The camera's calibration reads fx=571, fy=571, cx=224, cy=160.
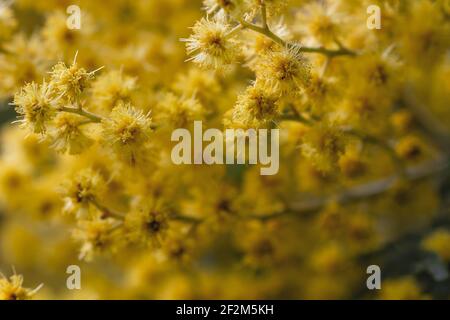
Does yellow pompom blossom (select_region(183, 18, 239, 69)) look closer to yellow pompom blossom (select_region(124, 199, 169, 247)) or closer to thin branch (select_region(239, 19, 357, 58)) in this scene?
thin branch (select_region(239, 19, 357, 58))

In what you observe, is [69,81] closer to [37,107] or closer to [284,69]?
[37,107]

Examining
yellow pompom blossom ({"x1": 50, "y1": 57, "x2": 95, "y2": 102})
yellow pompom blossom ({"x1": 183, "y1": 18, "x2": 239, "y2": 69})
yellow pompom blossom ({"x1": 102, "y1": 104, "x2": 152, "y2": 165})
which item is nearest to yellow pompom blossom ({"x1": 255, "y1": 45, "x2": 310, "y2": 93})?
yellow pompom blossom ({"x1": 183, "y1": 18, "x2": 239, "y2": 69})

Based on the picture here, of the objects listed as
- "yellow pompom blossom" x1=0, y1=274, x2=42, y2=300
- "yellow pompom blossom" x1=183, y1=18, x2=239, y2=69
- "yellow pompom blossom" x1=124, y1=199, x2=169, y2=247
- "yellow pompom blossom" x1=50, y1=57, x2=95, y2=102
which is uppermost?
"yellow pompom blossom" x1=183, y1=18, x2=239, y2=69

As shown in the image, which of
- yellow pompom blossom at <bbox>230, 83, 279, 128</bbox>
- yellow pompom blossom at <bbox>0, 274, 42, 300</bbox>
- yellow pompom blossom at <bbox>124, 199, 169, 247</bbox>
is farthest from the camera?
yellow pompom blossom at <bbox>124, 199, 169, 247</bbox>

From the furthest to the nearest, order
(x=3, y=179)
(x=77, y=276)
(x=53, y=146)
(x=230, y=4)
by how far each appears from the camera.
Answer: (x=3, y=179) < (x=77, y=276) < (x=53, y=146) < (x=230, y=4)

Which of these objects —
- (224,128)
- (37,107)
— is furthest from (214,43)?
(37,107)

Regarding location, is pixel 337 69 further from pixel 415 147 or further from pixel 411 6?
pixel 415 147
